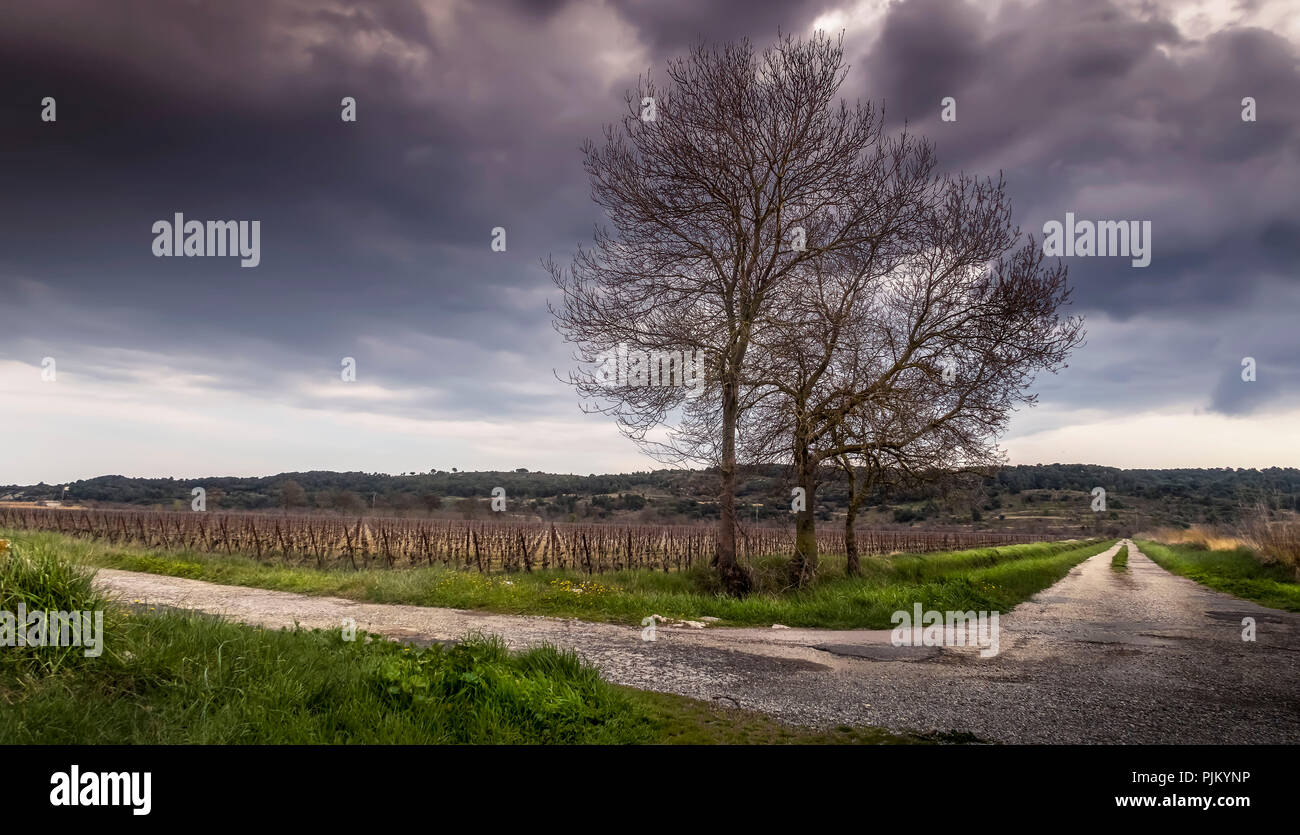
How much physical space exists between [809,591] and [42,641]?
548 inches

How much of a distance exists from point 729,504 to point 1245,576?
59.8 feet

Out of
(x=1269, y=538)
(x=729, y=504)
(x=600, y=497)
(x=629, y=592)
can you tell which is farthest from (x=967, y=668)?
(x=600, y=497)

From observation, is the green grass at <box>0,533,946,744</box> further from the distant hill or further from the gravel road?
the distant hill

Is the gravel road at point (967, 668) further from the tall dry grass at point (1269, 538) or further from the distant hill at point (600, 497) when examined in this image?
the distant hill at point (600, 497)

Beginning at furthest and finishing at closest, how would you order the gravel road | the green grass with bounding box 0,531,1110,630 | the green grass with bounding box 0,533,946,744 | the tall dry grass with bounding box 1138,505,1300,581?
the tall dry grass with bounding box 1138,505,1300,581
the green grass with bounding box 0,531,1110,630
the gravel road
the green grass with bounding box 0,533,946,744

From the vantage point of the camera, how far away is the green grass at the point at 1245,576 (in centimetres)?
1599

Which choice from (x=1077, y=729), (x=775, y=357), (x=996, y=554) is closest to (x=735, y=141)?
(x=775, y=357)

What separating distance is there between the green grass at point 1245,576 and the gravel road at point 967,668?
333 cm

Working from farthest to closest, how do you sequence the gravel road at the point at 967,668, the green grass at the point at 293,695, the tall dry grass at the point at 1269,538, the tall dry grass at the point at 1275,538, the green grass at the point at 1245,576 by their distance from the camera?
the tall dry grass at the point at 1269,538 → the tall dry grass at the point at 1275,538 → the green grass at the point at 1245,576 → the gravel road at the point at 967,668 → the green grass at the point at 293,695

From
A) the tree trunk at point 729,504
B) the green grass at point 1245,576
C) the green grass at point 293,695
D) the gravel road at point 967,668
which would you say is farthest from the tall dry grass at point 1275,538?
the green grass at point 293,695

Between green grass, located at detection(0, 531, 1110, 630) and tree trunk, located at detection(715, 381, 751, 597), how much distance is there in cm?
45

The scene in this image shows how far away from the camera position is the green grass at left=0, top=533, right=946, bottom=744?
12.9ft

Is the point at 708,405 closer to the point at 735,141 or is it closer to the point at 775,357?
the point at 775,357

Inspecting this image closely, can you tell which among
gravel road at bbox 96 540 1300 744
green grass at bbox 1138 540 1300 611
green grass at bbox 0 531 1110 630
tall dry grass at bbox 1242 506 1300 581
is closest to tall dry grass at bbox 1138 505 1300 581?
tall dry grass at bbox 1242 506 1300 581
